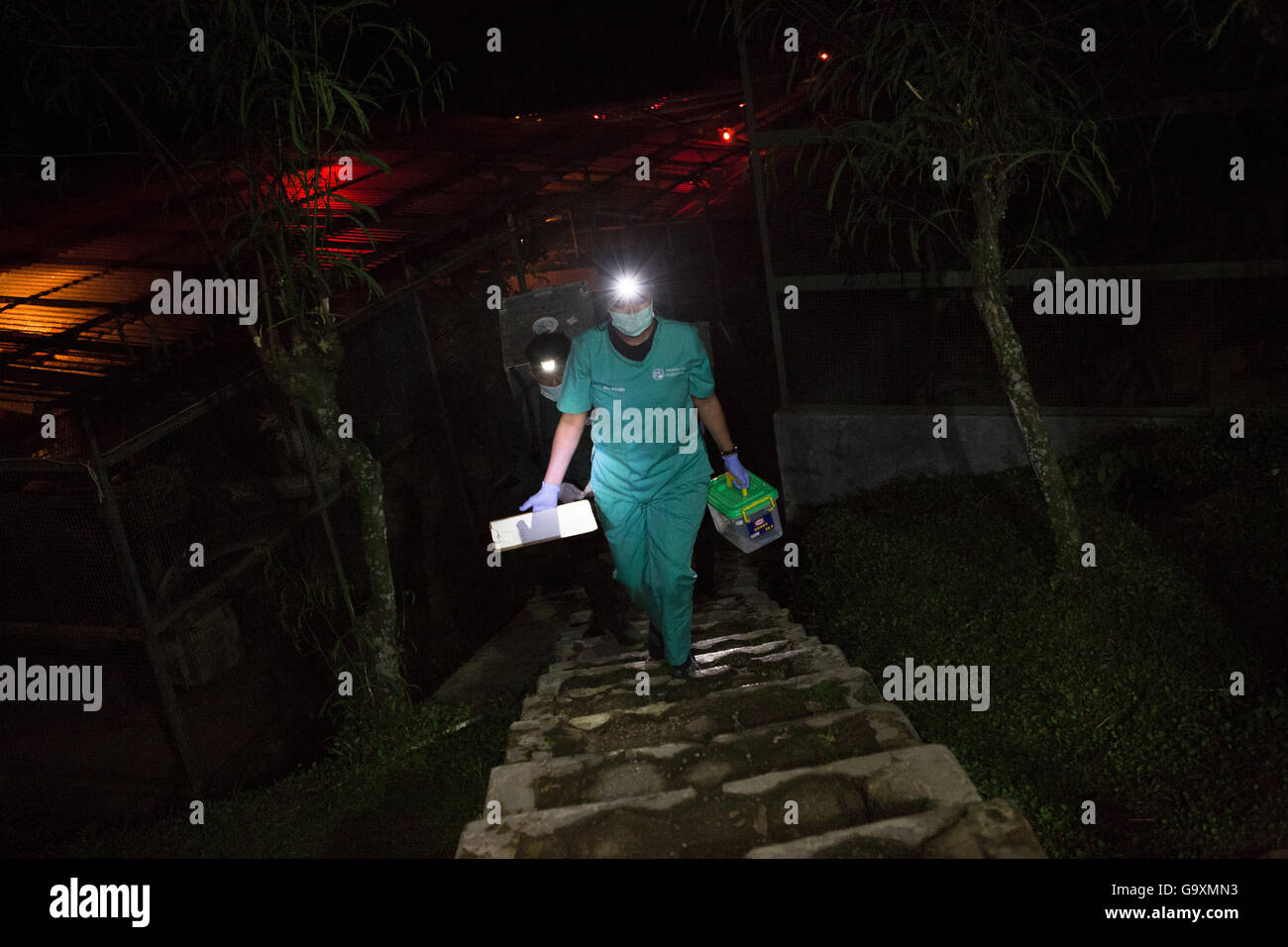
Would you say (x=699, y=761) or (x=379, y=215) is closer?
(x=699, y=761)

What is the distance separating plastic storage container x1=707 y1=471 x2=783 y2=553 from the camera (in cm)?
608

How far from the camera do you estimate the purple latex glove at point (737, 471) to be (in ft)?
19.2

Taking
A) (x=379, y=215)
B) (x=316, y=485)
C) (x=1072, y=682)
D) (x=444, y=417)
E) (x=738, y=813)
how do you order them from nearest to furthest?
(x=738, y=813) → (x=1072, y=682) → (x=316, y=485) → (x=444, y=417) → (x=379, y=215)

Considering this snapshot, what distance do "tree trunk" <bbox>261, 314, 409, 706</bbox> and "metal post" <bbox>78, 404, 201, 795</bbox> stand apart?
92cm

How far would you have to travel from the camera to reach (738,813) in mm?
3762

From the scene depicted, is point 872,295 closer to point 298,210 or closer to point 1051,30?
point 1051,30

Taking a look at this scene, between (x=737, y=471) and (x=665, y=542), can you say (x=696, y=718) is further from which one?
(x=737, y=471)

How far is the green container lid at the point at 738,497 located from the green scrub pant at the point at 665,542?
65cm

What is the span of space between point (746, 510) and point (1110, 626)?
2104 millimetres

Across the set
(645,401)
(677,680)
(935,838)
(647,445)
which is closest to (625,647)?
(677,680)

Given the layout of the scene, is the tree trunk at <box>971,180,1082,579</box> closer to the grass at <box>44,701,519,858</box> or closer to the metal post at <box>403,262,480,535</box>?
the grass at <box>44,701,519,858</box>

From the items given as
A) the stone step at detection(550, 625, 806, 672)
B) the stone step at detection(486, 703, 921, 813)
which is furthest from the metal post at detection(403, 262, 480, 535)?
the stone step at detection(486, 703, 921, 813)

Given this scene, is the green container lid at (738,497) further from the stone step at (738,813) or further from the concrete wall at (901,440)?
the stone step at (738,813)

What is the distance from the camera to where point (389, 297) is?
7.12 metres
